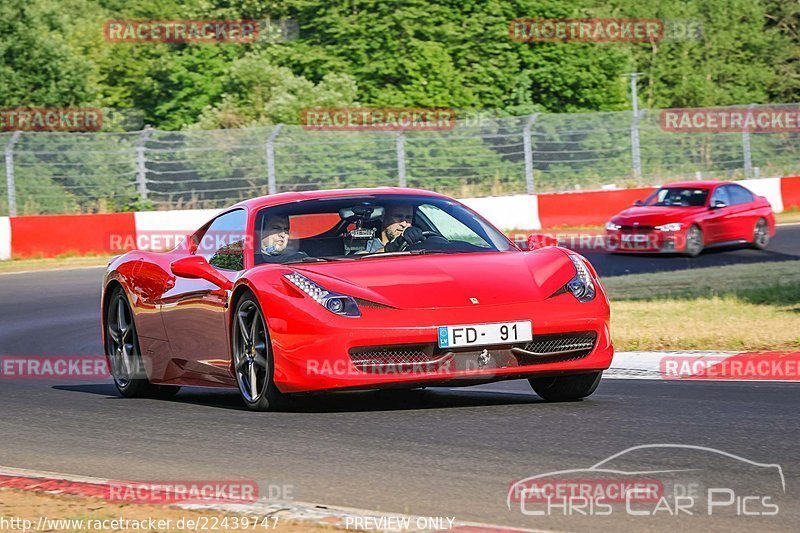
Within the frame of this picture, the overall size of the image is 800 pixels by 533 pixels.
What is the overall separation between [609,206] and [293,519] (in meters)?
24.0

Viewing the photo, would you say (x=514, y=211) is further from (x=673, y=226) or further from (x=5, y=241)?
(x=5, y=241)

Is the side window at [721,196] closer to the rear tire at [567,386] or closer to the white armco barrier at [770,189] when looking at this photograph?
the white armco barrier at [770,189]

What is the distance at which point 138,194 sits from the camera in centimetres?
2652

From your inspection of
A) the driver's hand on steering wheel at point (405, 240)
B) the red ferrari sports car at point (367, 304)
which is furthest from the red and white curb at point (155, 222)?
the driver's hand on steering wheel at point (405, 240)

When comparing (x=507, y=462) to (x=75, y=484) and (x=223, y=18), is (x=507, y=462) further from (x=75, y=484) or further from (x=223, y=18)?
(x=223, y=18)

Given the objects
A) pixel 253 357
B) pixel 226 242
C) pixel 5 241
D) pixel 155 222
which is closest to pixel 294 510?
pixel 253 357

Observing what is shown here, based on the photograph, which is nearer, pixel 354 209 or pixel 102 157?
pixel 354 209

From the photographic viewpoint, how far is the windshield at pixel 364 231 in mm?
8211

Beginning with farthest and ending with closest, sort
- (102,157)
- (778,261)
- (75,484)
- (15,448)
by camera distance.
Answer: (102,157) → (778,261) → (15,448) → (75,484)

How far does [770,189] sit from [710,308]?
1672cm

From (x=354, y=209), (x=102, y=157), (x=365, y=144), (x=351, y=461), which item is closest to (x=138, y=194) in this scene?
(x=102, y=157)

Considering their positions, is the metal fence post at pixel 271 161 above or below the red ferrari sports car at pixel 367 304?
above

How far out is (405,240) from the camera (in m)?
8.33

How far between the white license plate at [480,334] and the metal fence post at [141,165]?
773 inches
